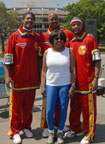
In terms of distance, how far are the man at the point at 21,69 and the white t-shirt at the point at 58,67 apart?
0.43 m

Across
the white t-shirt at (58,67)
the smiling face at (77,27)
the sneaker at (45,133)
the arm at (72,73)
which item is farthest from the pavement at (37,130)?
the smiling face at (77,27)

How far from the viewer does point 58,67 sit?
3.19 m

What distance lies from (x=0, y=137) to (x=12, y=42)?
1.70m

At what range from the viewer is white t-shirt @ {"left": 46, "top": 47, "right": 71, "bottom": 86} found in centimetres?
318

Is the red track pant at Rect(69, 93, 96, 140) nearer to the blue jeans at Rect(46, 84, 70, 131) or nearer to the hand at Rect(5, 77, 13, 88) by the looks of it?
the blue jeans at Rect(46, 84, 70, 131)

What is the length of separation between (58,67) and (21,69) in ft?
2.23

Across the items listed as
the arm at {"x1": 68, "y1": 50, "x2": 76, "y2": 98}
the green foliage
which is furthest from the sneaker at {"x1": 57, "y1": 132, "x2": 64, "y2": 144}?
the green foliage

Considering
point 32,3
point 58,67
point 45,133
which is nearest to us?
point 58,67

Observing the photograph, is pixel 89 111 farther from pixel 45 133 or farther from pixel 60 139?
pixel 45 133

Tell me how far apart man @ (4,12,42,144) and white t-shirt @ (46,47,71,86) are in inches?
16.9

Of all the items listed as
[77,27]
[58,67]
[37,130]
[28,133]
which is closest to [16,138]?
[28,133]

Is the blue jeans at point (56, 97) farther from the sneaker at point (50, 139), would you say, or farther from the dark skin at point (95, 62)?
the dark skin at point (95, 62)

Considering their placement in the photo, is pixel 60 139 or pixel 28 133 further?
pixel 28 133

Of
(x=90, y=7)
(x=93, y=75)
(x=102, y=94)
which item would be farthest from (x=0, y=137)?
(x=90, y=7)
